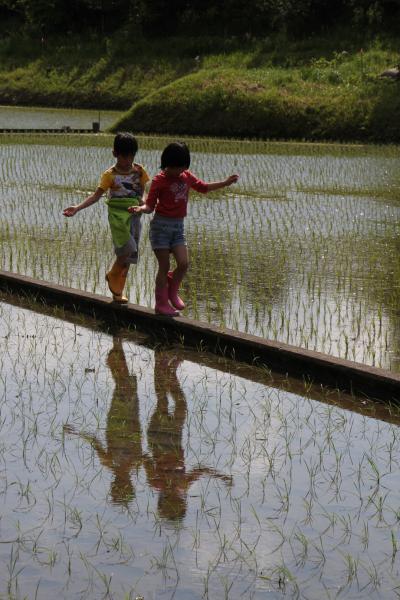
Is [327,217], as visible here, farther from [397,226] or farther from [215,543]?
[215,543]

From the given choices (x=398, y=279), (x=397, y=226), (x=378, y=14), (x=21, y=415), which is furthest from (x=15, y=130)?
(x=21, y=415)

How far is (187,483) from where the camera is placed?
4.20m

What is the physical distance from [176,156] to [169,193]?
0.86ft

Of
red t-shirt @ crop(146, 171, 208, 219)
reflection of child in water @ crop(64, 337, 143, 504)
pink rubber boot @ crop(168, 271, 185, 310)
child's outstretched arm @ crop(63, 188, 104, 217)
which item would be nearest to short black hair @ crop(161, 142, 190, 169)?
red t-shirt @ crop(146, 171, 208, 219)

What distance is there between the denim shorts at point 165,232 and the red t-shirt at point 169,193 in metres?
0.04

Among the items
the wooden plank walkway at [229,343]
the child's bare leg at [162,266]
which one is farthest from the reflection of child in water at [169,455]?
the child's bare leg at [162,266]

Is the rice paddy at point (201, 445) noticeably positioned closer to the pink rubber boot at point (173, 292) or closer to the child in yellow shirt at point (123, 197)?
the pink rubber boot at point (173, 292)

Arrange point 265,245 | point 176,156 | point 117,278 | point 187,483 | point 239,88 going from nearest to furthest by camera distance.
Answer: point 187,483, point 176,156, point 117,278, point 265,245, point 239,88

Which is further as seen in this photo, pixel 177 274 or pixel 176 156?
pixel 177 274

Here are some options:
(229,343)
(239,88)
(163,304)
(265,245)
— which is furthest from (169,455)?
(239,88)

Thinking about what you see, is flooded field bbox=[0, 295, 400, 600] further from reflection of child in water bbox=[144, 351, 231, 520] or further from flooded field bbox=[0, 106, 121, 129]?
flooded field bbox=[0, 106, 121, 129]

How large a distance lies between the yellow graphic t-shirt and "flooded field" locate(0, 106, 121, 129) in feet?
69.1

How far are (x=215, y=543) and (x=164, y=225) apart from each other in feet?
11.1

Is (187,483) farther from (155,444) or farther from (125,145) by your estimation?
(125,145)
